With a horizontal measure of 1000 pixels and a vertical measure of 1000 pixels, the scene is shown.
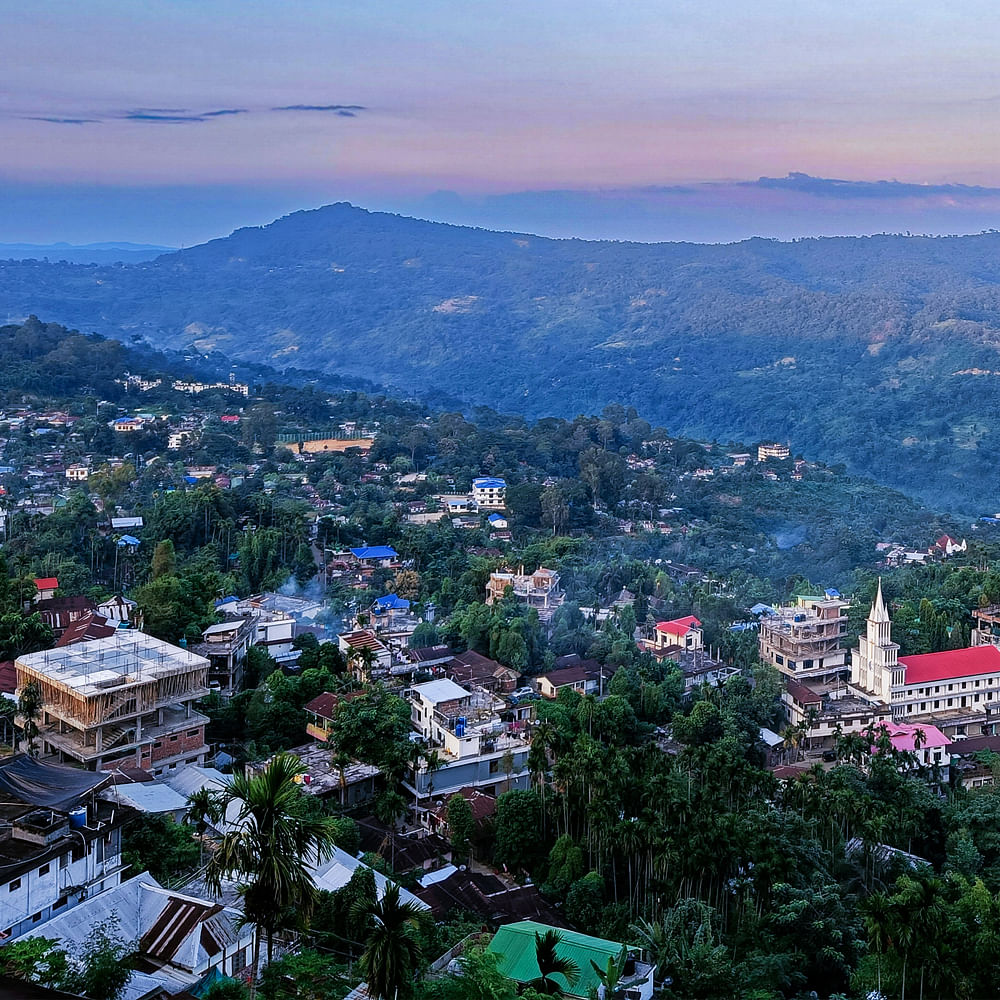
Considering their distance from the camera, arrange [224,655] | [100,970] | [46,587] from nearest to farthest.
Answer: [100,970]
[224,655]
[46,587]

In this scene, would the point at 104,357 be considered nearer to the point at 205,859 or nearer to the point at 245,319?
the point at 205,859

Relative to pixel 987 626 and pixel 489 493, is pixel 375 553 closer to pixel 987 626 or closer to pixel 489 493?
pixel 489 493

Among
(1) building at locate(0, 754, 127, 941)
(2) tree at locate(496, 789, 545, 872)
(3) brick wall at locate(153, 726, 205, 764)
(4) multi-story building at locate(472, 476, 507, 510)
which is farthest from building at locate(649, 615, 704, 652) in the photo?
(4) multi-story building at locate(472, 476, 507, 510)

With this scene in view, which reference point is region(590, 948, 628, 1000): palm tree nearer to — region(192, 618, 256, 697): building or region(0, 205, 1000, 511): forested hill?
region(192, 618, 256, 697): building

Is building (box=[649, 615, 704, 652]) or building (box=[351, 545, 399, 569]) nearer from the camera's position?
building (box=[649, 615, 704, 652])

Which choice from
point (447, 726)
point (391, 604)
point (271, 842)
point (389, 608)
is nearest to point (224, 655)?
point (447, 726)
